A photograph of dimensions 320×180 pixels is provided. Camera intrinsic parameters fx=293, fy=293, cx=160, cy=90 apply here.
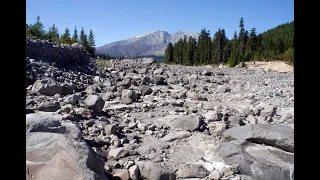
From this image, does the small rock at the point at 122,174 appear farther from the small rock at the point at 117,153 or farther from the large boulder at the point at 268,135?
the large boulder at the point at 268,135

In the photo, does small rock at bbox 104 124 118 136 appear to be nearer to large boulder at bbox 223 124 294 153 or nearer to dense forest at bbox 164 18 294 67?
large boulder at bbox 223 124 294 153

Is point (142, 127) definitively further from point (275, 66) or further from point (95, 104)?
point (275, 66)

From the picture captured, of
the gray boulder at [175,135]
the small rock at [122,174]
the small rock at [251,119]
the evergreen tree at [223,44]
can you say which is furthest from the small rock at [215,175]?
the evergreen tree at [223,44]

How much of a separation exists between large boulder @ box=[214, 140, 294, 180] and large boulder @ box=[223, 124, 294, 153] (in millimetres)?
97

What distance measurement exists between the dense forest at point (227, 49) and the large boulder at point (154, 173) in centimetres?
4159

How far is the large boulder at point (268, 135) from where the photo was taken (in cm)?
439

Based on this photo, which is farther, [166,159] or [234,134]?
[234,134]

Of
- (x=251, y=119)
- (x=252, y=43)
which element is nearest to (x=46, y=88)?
(x=251, y=119)

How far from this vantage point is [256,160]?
12.6 feet

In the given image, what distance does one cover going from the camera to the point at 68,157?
8.87ft

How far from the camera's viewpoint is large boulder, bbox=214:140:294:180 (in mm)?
3539
